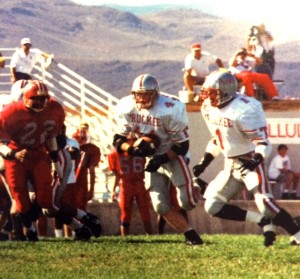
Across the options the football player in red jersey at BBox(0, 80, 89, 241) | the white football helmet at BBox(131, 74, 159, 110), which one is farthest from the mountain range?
the white football helmet at BBox(131, 74, 159, 110)

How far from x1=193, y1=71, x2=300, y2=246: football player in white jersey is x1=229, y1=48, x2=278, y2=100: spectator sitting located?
6.99 m

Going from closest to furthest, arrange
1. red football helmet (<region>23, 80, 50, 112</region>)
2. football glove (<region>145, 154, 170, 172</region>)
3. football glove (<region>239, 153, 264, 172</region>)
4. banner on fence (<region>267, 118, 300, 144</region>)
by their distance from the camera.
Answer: football glove (<region>239, 153, 264, 172</region>)
football glove (<region>145, 154, 170, 172</region>)
red football helmet (<region>23, 80, 50, 112</region>)
banner on fence (<region>267, 118, 300, 144</region>)

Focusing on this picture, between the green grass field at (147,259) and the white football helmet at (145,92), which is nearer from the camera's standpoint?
the green grass field at (147,259)

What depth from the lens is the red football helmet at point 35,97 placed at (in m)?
16.1

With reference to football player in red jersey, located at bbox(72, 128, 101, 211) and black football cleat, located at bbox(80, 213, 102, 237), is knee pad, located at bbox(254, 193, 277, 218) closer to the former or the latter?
black football cleat, located at bbox(80, 213, 102, 237)

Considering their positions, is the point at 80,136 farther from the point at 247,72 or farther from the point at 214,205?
the point at 214,205

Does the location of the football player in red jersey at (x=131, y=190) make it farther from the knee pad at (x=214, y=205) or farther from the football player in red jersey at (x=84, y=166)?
the knee pad at (x=214, y=205)

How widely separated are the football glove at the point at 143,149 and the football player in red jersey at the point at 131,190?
2.98 metres

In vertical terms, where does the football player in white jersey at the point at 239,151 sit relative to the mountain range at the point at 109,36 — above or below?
below

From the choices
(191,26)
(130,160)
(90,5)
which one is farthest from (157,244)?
(90,5)

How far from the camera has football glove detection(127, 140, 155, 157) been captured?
51.0ft

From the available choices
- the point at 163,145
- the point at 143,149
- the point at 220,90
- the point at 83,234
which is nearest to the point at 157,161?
the point at 143,149

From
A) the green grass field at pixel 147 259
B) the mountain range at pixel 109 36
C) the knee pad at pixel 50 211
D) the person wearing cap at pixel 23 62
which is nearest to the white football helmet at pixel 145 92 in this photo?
the green grass field at pixel 147 259

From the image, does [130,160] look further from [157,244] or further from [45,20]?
[45,20]
